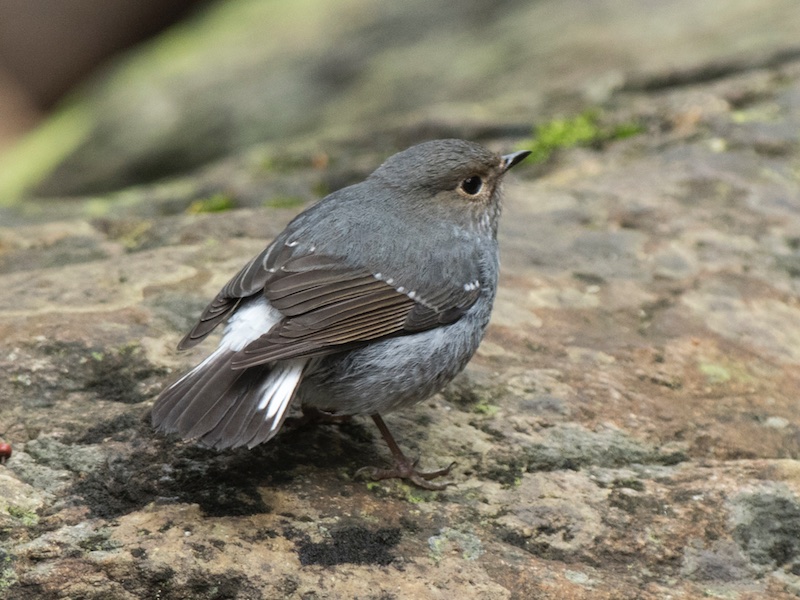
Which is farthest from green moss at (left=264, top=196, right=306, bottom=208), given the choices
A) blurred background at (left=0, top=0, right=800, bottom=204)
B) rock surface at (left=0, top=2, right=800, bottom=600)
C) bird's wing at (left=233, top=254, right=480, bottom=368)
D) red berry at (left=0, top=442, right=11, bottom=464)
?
red berry at (left=0, top=442, right=11, bottom=464)

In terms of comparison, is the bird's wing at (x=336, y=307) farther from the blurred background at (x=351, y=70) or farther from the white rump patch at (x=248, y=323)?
the blurred background at (x=351, y=70)

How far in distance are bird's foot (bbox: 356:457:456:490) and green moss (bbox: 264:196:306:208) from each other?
10.8 ft

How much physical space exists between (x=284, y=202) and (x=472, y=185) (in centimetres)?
250

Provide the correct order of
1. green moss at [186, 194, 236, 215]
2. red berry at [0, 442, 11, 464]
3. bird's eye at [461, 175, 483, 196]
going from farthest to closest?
1. green moss at [186, 194, 236, 215]
2. bird's eye at [461, 175, 483, 196]
3. red berry at [0, 442, 11, 464]

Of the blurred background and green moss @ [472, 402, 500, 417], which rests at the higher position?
the blurred background

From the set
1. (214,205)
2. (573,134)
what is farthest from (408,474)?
(573,134)

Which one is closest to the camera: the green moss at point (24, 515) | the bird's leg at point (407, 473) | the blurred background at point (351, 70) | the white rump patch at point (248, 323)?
the green moss at point (24, 515)

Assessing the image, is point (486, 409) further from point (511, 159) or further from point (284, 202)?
point (284, 202)

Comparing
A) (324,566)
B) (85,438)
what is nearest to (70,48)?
(85,438)

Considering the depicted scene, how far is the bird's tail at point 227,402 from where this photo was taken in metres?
3.41

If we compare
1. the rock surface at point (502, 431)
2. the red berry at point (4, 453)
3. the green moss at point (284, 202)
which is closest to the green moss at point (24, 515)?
the rock surface at point (502, 431)

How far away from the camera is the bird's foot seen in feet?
12.7

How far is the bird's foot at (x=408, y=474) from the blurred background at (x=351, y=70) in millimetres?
4480

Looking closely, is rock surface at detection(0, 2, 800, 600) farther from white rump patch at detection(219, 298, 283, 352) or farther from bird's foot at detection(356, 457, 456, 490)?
white rump patch at detection(219, 298, 283, 352)
